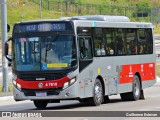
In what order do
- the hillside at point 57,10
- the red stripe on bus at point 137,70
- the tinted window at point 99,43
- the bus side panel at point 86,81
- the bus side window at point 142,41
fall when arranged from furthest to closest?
the hillside at point 57,10 → the bus side window at point 142,41 → the red stripe on bus at point 137,70 → the tinted window at point 99,43 → the bus side panel at point 86,81

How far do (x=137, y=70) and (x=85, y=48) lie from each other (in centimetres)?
500

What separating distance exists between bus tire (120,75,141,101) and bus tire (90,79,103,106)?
3236 mm

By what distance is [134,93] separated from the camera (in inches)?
1070

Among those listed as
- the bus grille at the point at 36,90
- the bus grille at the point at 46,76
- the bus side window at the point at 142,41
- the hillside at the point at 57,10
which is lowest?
the hillside at the point at 57,10

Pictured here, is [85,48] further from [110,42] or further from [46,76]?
[110,42]

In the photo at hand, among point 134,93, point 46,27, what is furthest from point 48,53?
point 134,93

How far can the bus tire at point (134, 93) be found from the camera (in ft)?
88.9

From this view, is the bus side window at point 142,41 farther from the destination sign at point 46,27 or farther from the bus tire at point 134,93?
the destination sign at point 46,27

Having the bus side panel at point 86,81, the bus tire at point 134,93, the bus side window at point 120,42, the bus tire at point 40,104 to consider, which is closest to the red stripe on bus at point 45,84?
the bus side panel at point 86,81

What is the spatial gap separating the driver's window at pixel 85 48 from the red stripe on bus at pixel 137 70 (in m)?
3.09

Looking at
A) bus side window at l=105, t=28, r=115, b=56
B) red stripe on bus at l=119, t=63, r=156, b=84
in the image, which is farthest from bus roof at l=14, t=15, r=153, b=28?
red stripe on bus at l=119, t=63, r=156, b=84

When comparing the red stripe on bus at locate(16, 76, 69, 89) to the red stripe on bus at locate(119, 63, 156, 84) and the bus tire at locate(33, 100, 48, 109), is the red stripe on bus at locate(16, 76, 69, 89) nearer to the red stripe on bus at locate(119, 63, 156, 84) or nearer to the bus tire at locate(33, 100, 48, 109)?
the bus tire at locate(33, 100, 48, 109)

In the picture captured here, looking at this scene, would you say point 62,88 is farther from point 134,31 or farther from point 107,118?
point 134,31

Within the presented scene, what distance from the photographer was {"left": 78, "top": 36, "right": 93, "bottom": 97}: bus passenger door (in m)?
22.8
